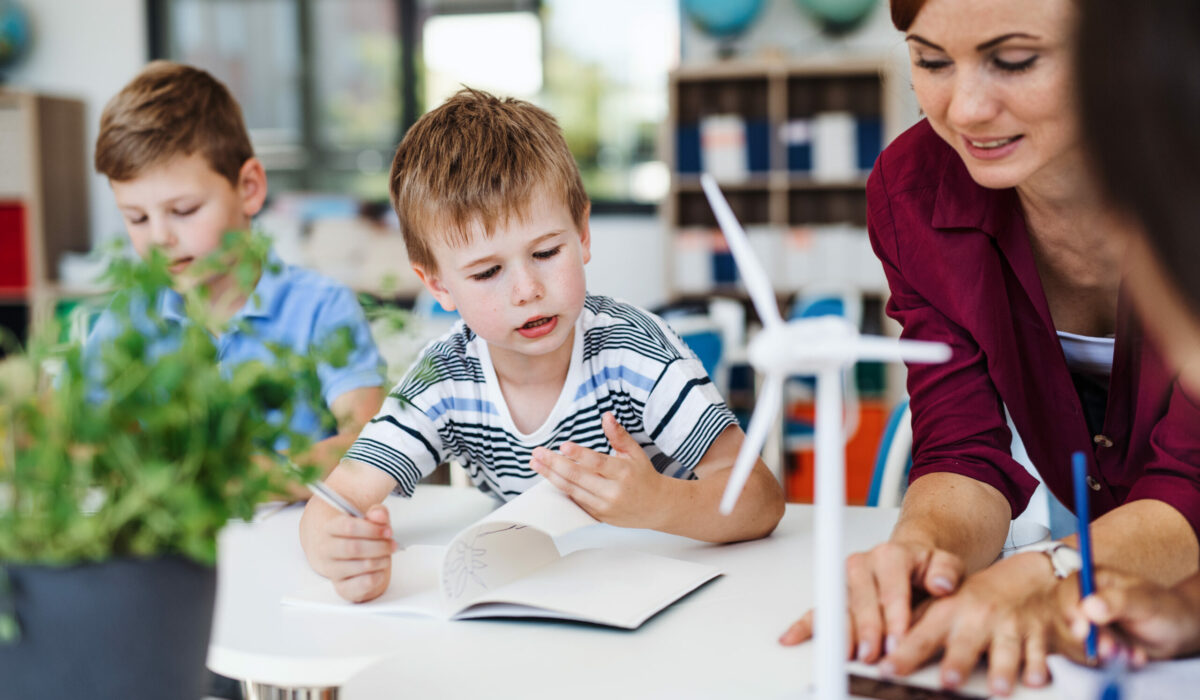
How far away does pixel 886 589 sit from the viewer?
0.78 metres

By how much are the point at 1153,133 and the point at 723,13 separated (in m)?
4.50

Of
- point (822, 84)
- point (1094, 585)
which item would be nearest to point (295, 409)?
point (1094, 585)

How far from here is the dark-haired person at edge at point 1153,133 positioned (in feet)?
1.44

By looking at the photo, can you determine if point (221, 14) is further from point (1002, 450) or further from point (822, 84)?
point (1002, 450)

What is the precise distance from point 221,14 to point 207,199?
13.6ft

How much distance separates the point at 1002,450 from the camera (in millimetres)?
1103

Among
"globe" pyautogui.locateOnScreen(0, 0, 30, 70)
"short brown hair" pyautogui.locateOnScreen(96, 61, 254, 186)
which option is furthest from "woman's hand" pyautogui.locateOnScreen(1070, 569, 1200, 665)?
"globe" pyautogui.locateOnScreen(0, 0, 30, 70)

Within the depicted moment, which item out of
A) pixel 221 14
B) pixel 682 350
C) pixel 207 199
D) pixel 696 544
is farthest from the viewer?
pixel 221 14

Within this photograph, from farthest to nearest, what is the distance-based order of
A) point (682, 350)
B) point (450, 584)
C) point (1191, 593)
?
1. point (682, 350)
2. point (450, 584)
3. point (1191, 593)

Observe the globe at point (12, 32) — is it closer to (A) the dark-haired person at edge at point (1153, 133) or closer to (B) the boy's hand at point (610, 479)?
(B) the boy's hand at point (610, 479)

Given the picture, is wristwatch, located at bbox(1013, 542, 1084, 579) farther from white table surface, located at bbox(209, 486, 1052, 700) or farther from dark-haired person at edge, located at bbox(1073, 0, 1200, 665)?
dark-haired person at edge, located at bbox(1073, 0, 1200, 665)

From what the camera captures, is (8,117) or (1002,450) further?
(8,117)

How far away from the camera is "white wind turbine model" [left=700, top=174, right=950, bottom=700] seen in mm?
500

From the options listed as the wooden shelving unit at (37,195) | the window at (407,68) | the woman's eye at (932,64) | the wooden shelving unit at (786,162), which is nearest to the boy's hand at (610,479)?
the woman's eye at (932,64)
